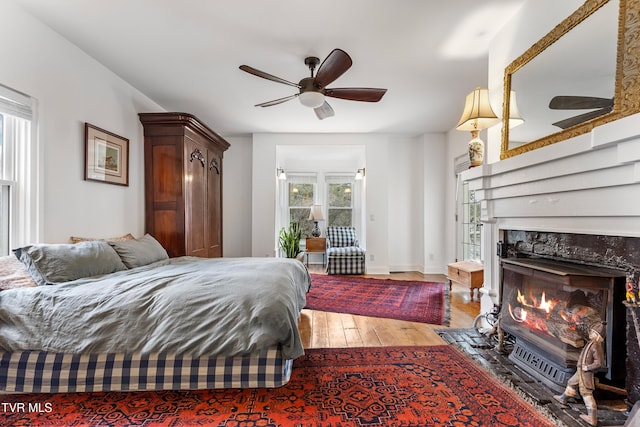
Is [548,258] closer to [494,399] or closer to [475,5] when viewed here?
[494,399]

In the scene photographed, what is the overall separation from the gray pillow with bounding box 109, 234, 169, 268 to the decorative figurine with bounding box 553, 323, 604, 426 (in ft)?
10.0

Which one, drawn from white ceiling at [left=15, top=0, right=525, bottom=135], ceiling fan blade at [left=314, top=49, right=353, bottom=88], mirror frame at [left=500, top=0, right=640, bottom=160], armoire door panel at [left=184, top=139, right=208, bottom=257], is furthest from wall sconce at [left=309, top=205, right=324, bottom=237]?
mirror frame at [left=500, top=0, right=640, bottom=160]

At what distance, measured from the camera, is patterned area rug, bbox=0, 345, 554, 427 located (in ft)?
4.98

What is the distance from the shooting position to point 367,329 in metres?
2.78

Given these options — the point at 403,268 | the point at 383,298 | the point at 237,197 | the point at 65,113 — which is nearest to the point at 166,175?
the point at 65,113

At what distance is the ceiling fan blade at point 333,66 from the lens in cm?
226

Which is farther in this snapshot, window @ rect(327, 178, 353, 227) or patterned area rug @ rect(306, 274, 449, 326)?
window @ rect(327, 178, 353, 227)

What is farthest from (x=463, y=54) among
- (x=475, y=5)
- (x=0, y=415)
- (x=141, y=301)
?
(x=0, y=415)

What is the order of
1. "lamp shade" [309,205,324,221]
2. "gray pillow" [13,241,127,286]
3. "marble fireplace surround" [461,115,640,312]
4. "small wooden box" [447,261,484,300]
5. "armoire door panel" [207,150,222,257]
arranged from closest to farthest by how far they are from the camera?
"marble fireplace surround" [461,115,640,312]
"gray pillow" [13,241,127,286]
"small wooden box" [447,261,484,300]
"armoire door panel" [207,150,222,257]
"lamp shade" [309,205,324,221]

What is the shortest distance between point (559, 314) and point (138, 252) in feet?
10.2

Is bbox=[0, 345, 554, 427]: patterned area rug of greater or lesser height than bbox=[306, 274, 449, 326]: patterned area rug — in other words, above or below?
above

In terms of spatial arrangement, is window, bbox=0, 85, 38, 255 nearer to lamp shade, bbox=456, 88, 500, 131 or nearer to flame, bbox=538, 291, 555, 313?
lamp shade, bbox=456, 88, 500, 131

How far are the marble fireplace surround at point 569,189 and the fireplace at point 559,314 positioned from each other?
187mm

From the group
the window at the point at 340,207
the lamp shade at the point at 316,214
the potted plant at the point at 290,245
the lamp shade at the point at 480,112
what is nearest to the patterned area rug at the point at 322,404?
the lamp shade at the point at 480,112
